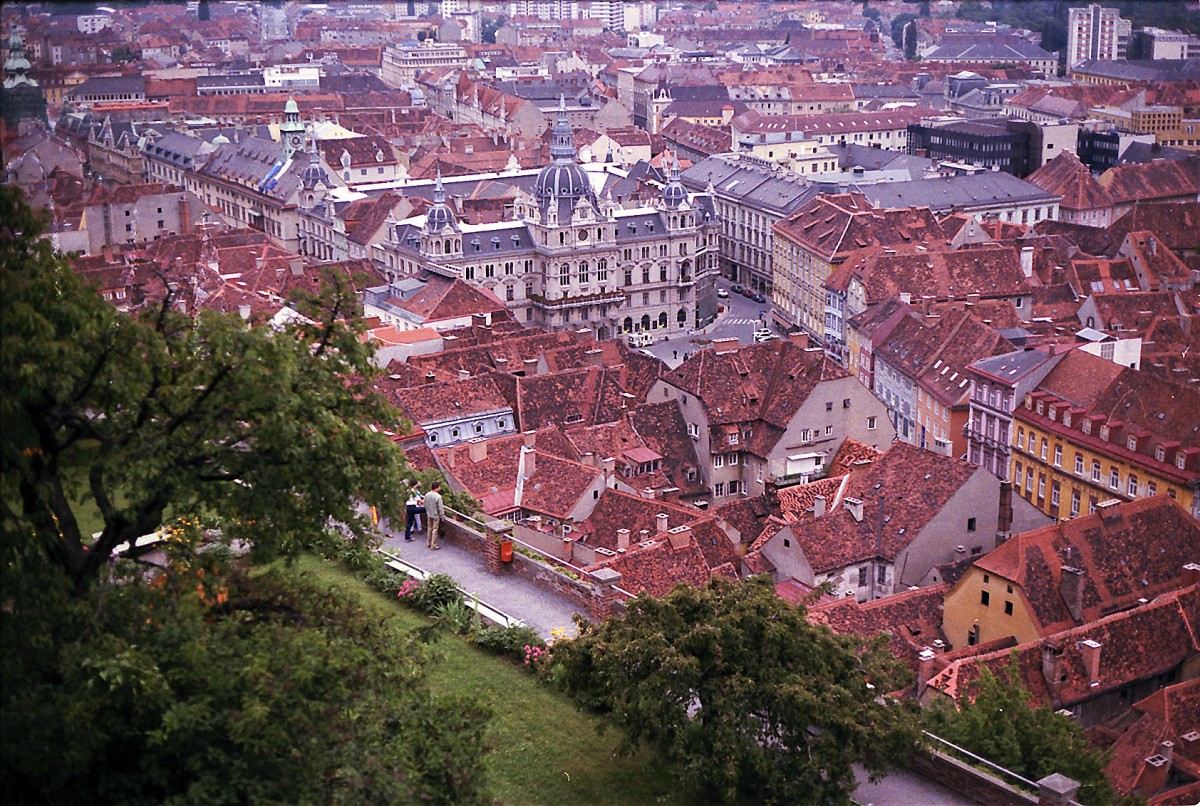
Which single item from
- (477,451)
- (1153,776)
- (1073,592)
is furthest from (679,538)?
(1153,776)

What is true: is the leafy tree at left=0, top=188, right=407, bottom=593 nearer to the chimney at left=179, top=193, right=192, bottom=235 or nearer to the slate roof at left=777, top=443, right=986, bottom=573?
the slate roof at left=777, top=443, right=986, bottom=573

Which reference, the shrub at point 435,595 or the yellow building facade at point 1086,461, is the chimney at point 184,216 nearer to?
the yellow building facade at point 1086,461

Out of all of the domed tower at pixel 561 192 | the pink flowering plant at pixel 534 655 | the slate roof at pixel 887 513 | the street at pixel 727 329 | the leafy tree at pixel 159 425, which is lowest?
the street at pixel 727 329

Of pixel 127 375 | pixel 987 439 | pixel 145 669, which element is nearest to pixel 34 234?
pixel 127 375

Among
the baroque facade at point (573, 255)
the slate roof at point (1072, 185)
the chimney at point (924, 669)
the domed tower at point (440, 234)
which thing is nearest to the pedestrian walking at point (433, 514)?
the chimney at point (924, 669)

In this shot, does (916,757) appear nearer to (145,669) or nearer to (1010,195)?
(145,669)

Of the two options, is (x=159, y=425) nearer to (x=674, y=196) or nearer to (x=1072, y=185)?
(x=674, y=196)

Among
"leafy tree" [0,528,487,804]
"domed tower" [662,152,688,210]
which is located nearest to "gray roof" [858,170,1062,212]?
"domed tower" [662,152,688,210]
